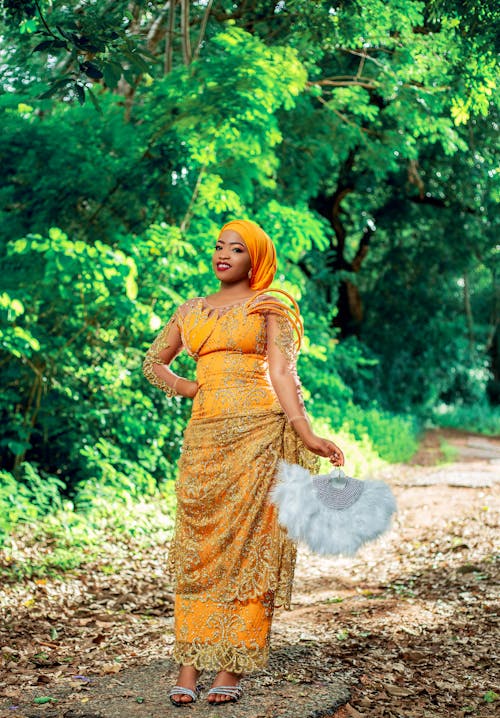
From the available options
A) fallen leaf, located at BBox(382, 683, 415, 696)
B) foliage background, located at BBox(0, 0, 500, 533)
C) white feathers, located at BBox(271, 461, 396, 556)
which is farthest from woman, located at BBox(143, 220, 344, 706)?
foliage background, located at BBox(0, 0, 500, 533)

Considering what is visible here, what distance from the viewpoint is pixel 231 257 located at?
356cm

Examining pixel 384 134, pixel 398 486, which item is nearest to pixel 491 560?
pixel 398 486

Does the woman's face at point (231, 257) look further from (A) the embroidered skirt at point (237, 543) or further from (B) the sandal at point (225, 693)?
(B) the sandal at point (225, 693)

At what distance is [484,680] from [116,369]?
4.38m

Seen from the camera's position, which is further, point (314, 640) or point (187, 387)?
point (314, 640)

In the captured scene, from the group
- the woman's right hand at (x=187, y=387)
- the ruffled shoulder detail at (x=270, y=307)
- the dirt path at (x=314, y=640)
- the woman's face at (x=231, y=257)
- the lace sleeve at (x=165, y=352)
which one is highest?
the woman's face at (x=231, y=257)

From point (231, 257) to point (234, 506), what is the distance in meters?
1.05

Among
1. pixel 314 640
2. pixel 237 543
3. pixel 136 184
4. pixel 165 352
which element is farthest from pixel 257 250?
pixel 136 184

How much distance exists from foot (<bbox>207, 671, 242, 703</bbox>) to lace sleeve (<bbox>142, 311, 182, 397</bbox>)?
1.23m

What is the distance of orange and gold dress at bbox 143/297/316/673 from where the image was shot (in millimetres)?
3465

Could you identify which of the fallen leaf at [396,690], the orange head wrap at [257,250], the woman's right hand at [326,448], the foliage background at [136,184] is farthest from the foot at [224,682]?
the foliage background at [136,184]

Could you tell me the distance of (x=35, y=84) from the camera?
7.42 meters

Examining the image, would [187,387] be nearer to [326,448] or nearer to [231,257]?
[231,257]

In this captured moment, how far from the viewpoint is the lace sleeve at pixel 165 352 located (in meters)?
3.80
